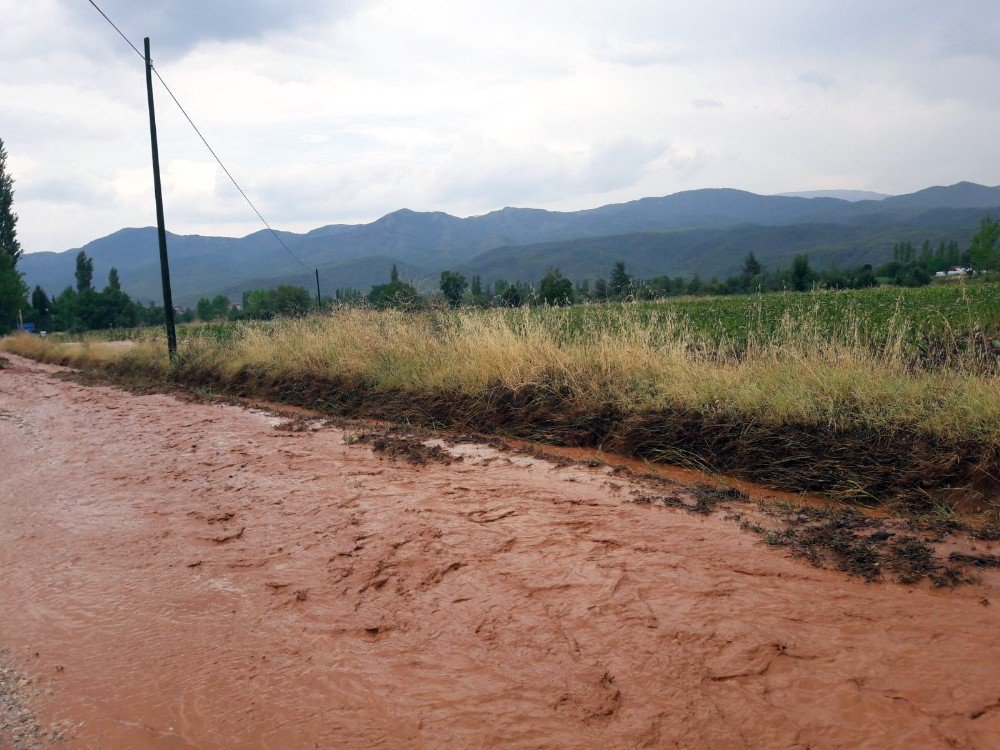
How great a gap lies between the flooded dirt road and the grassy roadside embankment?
70.6 inches

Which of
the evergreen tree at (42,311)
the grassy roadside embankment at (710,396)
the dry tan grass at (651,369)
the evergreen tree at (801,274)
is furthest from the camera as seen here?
the evergreen tree at (42,311)

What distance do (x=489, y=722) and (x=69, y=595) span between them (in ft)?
9.83

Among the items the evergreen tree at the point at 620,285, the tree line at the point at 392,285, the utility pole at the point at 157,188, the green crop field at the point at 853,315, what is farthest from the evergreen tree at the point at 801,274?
the utility pole at the point at 157,188

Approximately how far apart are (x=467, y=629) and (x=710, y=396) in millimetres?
4554

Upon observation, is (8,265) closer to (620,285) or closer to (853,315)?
(620,285)

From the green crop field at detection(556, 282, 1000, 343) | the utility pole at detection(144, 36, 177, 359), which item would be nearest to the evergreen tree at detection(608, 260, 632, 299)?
the green crop field at detection(556, 282, 1000, 343)

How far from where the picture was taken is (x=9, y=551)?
4945 millimetres

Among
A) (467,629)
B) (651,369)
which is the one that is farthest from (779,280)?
(467,629)

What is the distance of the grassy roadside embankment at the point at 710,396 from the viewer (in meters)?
5.62

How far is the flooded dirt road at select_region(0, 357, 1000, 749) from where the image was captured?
2.71 metres

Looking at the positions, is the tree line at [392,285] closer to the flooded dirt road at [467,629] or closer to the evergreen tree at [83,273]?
the evergreen tree at [83,273]

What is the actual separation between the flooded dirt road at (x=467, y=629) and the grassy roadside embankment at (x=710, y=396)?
179 cm

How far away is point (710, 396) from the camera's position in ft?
23.4

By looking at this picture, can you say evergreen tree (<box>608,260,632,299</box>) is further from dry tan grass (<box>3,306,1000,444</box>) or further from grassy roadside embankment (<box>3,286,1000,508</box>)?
grassy roadside embankment (<box>3,286,1000,508</box>)
